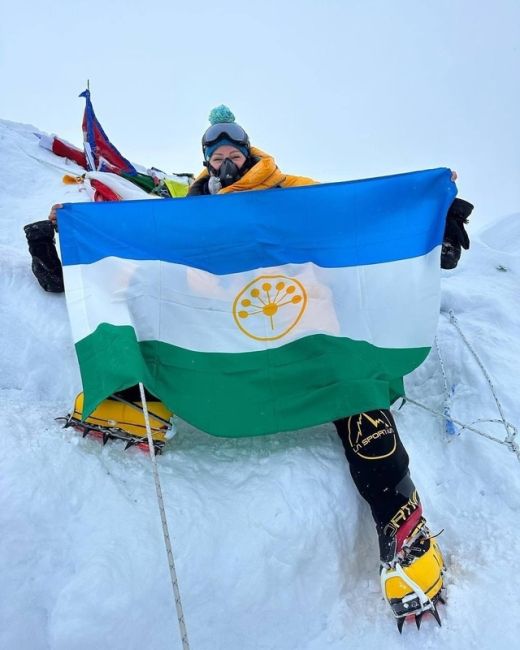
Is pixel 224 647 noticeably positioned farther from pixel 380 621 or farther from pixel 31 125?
pixel 31 125

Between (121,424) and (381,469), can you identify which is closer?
(381,469)

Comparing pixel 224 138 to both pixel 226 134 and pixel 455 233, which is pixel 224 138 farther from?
pixel 455 233

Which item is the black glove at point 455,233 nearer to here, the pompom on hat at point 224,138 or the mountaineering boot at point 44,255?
the pompom on hat at point 224,138

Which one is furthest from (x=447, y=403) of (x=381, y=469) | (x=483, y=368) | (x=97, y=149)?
(x=97, y=149)

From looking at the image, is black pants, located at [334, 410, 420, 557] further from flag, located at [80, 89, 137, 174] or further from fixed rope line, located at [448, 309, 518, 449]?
flag, located at [80, 89, 137, 174]

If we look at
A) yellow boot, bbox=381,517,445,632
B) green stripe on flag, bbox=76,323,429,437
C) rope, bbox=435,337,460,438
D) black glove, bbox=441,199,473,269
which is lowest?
yellow boot, bbox=381,517,445,632

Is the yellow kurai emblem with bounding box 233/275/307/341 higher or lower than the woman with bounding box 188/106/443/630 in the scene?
higher

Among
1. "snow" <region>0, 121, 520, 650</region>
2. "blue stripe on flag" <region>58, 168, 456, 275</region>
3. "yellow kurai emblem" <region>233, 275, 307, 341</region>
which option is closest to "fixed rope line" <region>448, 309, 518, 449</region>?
"snow" <region>0, 121, 520, 650</region>

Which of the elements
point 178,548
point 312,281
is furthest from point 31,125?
point 178,548
